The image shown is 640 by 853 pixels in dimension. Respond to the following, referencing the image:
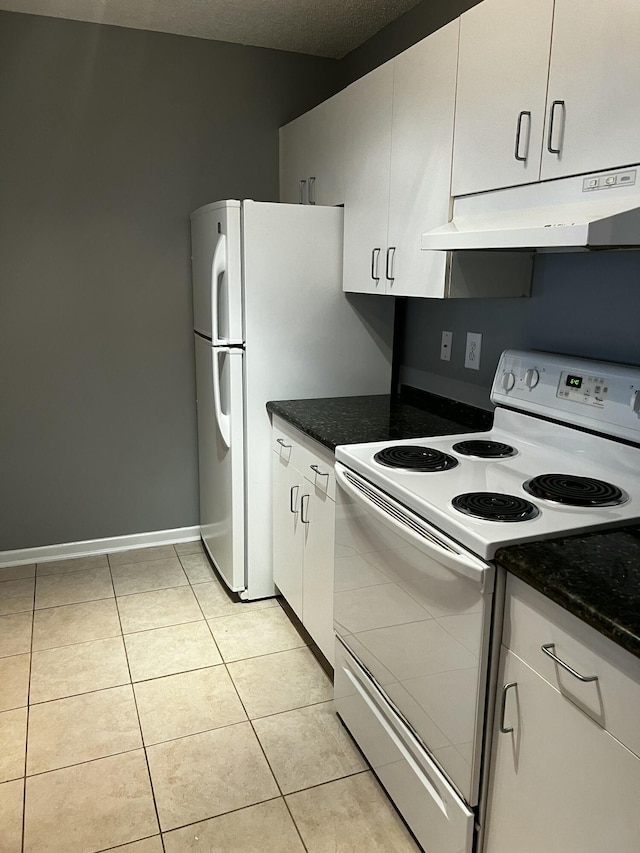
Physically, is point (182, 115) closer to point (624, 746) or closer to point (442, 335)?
point (442, 335)

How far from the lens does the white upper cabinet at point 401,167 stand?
6.64 feet

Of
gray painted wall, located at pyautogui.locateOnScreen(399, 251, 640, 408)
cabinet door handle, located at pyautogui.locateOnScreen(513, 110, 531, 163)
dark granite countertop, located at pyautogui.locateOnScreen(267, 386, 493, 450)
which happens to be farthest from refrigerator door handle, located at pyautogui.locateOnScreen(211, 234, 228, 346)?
cabinet door handle, located at pyautogui.locateOnScreen(513, 110, 531, 163)

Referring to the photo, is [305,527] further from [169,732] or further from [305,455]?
[169,732]

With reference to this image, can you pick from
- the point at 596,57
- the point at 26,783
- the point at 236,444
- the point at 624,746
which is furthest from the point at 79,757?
the point at 596,57

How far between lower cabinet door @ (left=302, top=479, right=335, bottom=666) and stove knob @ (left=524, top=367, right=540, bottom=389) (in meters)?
0.74

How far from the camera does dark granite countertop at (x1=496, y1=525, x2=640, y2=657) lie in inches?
42.9

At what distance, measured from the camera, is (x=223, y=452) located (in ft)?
9.71

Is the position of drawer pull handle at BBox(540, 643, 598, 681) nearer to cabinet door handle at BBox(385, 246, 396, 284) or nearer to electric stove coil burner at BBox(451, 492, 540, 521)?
electric stove coil burner at BBox(451, 492, 540, 521)

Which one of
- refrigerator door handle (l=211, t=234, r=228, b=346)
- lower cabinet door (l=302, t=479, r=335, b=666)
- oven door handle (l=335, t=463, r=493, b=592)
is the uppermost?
refrigerator door handle (l=211, t=234, r=228, b=346)

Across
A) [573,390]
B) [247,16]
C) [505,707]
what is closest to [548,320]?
[573,390]

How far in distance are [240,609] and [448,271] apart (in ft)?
5.72

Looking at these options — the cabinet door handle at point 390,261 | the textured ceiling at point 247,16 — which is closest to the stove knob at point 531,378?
the cabinet door handle at point 390,261

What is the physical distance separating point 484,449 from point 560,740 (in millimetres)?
949

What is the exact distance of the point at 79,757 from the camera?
2080 millimetres
